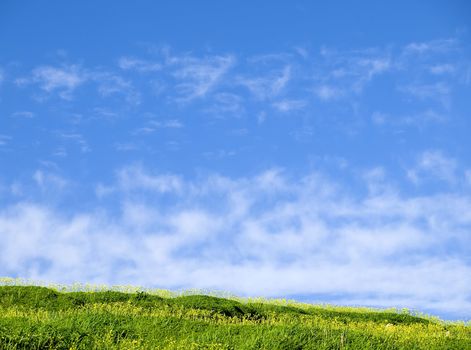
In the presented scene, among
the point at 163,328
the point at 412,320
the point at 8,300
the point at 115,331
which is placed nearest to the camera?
the point at 115,331

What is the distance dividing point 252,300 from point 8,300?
1368 cm

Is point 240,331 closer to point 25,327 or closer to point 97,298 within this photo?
point 25,327

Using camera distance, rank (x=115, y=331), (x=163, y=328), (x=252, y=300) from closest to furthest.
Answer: (x=115, y=331), (x=163, y=328), (x=252, y=300)

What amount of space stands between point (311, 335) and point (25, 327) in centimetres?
811

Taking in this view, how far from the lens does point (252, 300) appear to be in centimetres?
3180

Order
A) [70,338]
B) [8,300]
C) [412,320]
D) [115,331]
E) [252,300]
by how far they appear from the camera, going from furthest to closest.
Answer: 1. [252,300]
2. [412,320]
3. [8,300]
4. [115,331]
5. [70,338]

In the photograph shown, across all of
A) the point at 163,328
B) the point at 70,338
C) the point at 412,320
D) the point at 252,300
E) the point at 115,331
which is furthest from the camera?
the point at 252,300

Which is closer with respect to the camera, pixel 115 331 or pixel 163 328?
pixel 115 331

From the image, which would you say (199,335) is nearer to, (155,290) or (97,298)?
(97,298)

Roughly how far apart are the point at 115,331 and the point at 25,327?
2439 mm

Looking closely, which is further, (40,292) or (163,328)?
(40,292)

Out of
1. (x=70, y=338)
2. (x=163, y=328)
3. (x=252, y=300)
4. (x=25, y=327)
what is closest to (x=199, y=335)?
(x=163, y=328)

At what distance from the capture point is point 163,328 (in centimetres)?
1650

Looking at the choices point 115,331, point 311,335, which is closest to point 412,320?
point 311,335
